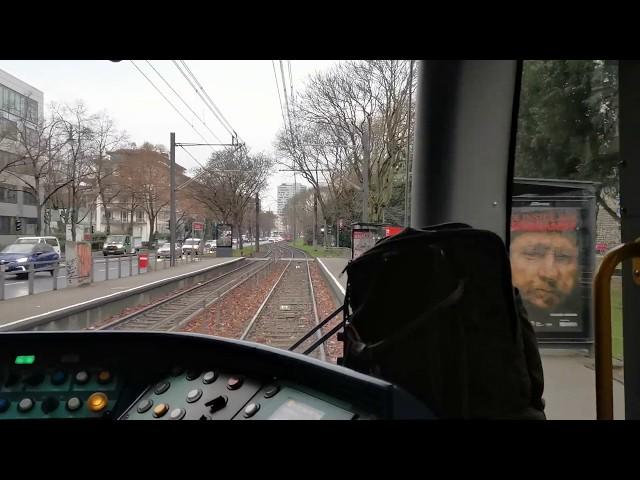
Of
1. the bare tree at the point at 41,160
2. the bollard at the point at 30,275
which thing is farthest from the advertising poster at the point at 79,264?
the bare tree at the point at 41,160

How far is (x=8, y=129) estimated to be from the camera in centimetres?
231

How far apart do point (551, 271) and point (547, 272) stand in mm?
28

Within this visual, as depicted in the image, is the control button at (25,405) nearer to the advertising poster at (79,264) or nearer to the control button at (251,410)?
the control button at (251,410)

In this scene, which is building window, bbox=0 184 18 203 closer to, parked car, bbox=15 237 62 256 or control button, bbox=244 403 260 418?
parked car, bbox=15 237 62 256

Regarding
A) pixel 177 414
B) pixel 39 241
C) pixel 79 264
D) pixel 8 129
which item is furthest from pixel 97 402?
pixel 79 264

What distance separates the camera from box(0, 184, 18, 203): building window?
250cm

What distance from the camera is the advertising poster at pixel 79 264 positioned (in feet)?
21.5

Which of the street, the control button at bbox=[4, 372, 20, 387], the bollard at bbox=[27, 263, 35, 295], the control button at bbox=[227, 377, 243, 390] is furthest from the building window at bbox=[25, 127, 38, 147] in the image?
the control button at bbox=[227, 377, 243, 390]

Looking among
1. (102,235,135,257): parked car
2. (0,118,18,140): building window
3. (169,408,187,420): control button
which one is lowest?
(169,408,187,420): control button

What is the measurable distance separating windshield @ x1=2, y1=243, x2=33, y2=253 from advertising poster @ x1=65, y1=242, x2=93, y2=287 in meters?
3.32

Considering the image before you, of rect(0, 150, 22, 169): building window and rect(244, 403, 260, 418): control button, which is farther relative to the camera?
rect(0, 150, 22, 169): building window

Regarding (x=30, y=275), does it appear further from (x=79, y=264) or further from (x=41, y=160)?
(x=79, y=264)
